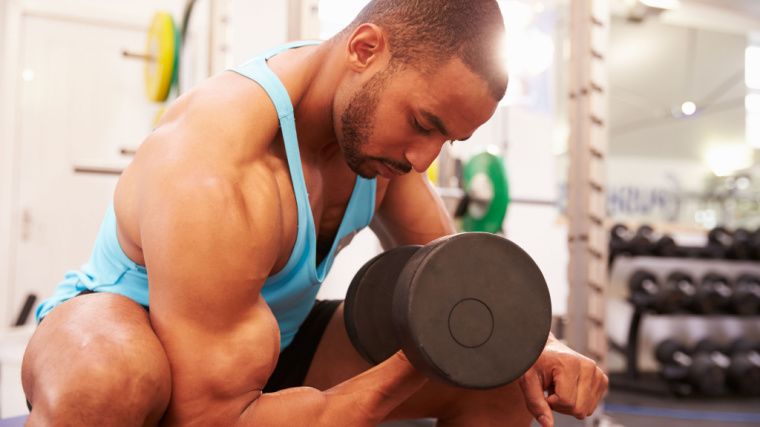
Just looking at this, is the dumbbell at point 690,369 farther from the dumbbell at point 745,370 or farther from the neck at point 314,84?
the neck at point 314,84

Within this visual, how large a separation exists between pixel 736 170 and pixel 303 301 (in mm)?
8122

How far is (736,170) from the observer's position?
7492 millimetres

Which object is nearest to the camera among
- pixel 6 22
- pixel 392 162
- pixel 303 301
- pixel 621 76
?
pixel 392 162

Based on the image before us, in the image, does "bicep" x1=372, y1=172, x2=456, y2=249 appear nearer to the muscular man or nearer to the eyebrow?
the muscular man

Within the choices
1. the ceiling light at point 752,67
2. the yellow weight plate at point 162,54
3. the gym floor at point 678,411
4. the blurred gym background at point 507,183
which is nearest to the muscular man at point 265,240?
the blurred gym background at point 507,183

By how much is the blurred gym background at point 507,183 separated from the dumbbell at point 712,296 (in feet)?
0.03

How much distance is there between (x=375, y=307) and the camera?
1014 millimetres

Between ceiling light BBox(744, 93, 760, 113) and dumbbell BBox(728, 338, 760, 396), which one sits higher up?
ceiling light BBox(744, 93, 760, 113)

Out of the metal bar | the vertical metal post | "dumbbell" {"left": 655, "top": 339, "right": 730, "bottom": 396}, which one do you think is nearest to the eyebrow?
the vertical metal post

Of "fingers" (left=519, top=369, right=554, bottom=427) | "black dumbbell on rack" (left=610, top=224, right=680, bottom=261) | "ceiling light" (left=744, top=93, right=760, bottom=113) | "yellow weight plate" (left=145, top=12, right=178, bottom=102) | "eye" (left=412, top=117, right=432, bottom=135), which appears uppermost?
"ceiling light" (left=744, top=93, right=760, bottom=113)

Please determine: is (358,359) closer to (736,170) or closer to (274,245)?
(274,245)

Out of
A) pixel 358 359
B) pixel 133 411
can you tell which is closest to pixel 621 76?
pixel 358 359

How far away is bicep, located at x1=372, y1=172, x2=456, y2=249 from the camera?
1237 mm

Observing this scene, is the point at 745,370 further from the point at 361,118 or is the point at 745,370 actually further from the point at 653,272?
the point at 361,118
